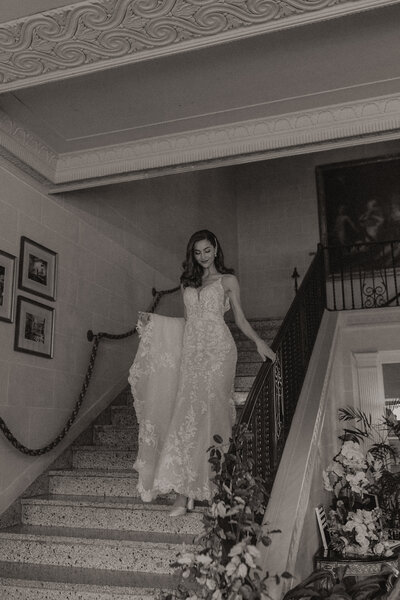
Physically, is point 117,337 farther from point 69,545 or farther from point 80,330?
point 69,545

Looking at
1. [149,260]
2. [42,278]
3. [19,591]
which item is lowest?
[19,591]

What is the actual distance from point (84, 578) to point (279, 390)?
1632 millimetres

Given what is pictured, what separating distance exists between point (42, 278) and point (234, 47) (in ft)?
7.94

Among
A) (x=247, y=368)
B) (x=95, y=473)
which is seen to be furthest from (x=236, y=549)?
(x=247, y=368)

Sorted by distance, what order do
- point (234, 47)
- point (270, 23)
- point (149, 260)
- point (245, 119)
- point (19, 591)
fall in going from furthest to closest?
1. point (149, 260)
2. point (245, 119)
3. point (234, 47)
4. point (19, 591)
5. point (270, 23)

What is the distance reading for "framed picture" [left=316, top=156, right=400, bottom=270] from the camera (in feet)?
31.2

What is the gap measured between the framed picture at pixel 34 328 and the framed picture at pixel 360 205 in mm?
5573

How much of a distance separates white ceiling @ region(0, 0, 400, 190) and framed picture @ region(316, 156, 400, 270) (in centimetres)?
525

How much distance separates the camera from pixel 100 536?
3826 mm

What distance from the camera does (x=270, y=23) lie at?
10.3 ft

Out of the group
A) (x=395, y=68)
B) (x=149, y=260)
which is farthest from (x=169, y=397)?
(x=149, y=260)

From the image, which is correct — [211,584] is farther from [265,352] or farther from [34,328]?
[34,328]

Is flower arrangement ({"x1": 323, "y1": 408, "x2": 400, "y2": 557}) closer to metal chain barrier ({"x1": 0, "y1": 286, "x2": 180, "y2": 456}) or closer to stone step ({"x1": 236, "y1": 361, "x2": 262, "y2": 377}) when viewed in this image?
stone step ({"x1": 236, "y1": 361, "x2": 262, "y2": 377})

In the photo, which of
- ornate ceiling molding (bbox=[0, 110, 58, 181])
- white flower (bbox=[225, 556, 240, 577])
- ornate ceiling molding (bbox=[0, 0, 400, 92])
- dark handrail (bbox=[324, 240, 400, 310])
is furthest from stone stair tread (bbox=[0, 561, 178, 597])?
dark handrail (bbox=[324, 240, 400, 310])
